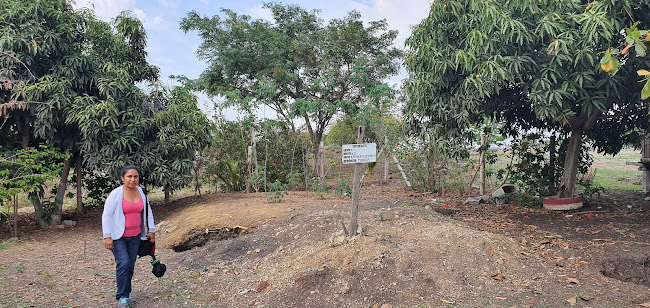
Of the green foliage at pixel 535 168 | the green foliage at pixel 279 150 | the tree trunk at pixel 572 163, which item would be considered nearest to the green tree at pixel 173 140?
the green foliage at pixel 279 150

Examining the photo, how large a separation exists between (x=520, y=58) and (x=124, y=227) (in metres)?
4.75

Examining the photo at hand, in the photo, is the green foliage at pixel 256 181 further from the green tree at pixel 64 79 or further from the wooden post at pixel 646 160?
the wooden post at pixel 646 160

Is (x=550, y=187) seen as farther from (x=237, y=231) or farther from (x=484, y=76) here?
(x=237, y=231)

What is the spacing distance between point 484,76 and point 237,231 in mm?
4186

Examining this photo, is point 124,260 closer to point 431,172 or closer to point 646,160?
point 431,172

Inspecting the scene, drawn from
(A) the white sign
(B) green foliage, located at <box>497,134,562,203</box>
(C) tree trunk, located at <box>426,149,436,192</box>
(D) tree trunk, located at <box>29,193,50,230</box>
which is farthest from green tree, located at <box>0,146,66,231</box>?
(B) green foliage, located at <box>497,134,562,203</box>

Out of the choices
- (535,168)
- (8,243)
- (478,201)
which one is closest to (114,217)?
(8,243)

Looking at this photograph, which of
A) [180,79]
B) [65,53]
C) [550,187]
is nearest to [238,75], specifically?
[180,79]

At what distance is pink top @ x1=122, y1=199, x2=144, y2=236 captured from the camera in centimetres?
381

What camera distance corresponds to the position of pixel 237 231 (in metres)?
6.50

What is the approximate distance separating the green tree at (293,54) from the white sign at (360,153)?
29.4ft

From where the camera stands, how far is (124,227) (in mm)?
3787

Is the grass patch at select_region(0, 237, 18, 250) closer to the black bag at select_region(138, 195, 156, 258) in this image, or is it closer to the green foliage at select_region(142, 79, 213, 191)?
the green foliage at select_region(142, 79, 213, 191)

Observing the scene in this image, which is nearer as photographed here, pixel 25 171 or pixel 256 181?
pixel 25 171
